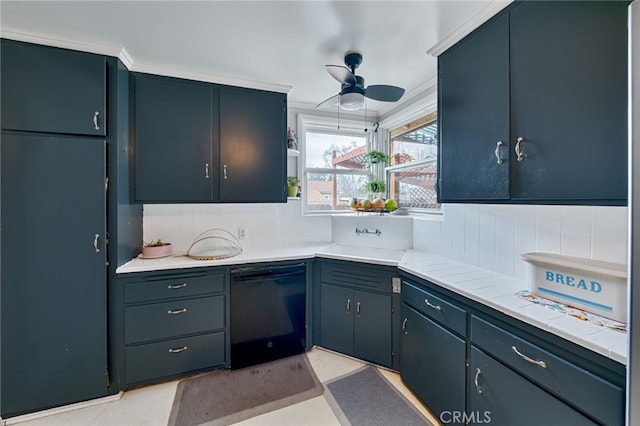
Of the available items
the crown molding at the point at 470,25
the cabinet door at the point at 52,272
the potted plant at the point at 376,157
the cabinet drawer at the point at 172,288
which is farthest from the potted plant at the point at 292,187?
the crown molding at the point at 470,25

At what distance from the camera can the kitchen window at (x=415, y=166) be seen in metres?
2.66

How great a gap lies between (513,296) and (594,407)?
1.73 feet

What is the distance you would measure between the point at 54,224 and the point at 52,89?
0.89m

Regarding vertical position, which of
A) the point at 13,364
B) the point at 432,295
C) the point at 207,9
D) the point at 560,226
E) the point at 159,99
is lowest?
the point at 13,364

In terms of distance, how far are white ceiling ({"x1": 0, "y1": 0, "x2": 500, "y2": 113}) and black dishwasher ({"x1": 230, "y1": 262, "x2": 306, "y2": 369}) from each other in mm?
1676

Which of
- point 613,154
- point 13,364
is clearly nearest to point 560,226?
point 613,154

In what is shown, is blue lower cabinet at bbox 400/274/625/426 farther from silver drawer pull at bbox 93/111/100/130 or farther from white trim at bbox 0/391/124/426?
silver drawer pull at bbox 93/111/100/130

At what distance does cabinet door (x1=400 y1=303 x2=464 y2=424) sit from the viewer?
1533mm

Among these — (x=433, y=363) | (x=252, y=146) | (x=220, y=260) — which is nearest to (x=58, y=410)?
(x=220, y=260)

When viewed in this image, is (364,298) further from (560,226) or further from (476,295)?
(560,226)

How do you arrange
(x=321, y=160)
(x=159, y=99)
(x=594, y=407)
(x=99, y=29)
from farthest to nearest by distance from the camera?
(x=321, y=160) → (x=159, y=99) → (x=99, y=29) → (x=594, y=407)

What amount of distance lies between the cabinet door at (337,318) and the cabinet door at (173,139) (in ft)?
4.60

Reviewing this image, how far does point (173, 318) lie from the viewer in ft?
6.91

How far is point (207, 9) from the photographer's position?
153 cm
